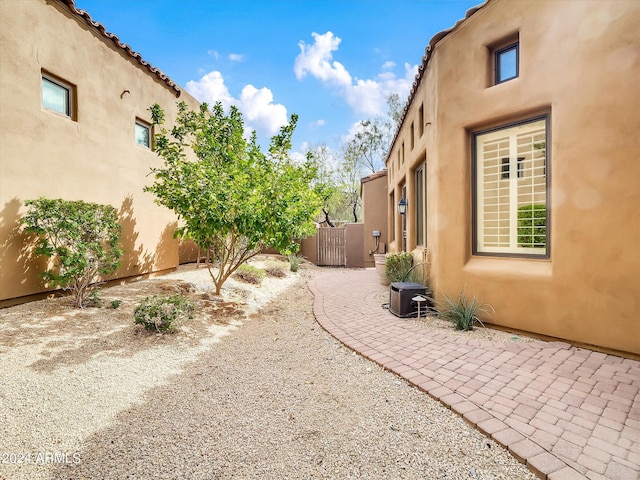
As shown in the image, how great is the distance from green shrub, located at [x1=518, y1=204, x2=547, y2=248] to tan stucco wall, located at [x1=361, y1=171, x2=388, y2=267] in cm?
975

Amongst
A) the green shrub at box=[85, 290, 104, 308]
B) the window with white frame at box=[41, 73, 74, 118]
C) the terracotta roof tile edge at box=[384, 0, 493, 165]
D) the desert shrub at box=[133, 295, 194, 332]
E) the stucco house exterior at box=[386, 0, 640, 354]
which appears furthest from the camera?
the window with white frame at box=[41, 73, 74, 118]

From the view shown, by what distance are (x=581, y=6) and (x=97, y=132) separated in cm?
820

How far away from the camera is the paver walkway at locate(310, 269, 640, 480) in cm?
216

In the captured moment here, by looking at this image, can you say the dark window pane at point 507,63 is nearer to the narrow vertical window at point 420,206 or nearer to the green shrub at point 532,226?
the green shrub at point 532,226

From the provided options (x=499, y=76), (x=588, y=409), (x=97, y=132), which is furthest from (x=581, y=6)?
(x=97, y=132)

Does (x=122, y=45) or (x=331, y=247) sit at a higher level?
(x=122, y=45)

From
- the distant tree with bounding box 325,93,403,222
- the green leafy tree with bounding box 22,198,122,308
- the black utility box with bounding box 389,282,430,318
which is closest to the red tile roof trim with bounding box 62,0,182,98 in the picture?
the green leafy tree with bounding box 22,198,122,308

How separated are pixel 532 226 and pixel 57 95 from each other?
833 centimetres

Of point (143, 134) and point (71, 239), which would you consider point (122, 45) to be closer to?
point (143, 134)

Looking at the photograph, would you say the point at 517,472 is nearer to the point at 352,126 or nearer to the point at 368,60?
the point at 368,60

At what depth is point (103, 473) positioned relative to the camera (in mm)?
2037

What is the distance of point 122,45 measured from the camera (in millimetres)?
6949

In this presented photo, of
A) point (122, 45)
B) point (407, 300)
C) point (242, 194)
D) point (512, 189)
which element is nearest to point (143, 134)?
point (122, 45)

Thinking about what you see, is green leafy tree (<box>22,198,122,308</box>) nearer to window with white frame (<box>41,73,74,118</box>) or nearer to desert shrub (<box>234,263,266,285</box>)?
window with white frame (<box>41,73,74,118</box>)
